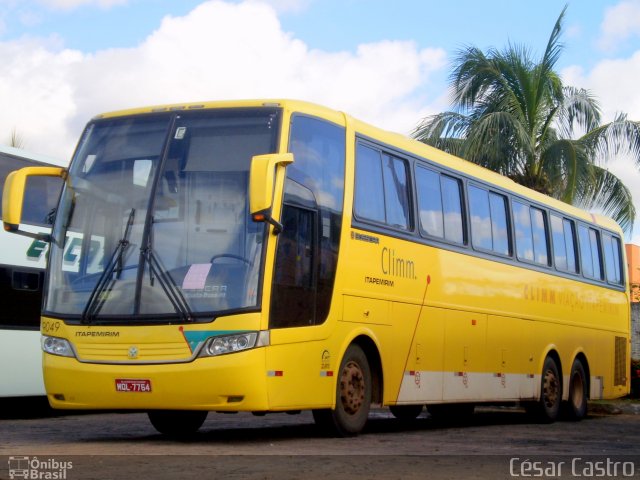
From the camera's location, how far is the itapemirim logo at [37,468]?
8156 millimetres

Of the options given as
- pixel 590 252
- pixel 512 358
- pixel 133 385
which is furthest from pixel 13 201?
pixel 590 252

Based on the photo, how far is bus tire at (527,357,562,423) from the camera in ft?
59.4

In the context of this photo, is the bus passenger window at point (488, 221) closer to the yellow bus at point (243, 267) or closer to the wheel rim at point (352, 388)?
the yellow bus at point (243, 267)

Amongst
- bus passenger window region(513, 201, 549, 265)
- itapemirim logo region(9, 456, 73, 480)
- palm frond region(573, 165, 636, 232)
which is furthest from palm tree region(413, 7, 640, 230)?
itapemirim logo region(9, 456, 73, 480)

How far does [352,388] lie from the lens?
12320 millimetres

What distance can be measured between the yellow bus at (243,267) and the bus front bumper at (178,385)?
14 mm

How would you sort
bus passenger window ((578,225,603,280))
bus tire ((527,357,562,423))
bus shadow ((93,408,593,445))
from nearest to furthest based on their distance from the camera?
1. bus shadow ((93,408,593,445))
2. bus tire ((527,357,562,423))
3. bus passenger window ((578,225,603,280))

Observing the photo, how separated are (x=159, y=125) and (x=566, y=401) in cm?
1016

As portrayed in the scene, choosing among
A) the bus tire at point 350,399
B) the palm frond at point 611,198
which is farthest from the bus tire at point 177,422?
the palm frond at point 611,198

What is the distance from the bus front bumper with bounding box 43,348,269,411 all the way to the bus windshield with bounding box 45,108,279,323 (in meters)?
0.47

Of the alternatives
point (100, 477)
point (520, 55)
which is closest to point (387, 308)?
point (100, 477)

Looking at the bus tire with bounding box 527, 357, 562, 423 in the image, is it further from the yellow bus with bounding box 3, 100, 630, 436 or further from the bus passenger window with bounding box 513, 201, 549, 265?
the yellow bus with bounding box 3, 100, 630, 436

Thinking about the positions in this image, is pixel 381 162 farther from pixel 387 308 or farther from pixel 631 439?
pixel 631 439

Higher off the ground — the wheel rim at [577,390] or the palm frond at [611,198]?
the palm frond at [611,198]
